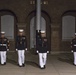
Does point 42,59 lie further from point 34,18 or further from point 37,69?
point 34,18

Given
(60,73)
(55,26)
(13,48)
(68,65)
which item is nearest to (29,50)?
(13,48)

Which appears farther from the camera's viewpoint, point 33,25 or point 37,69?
point 33,25

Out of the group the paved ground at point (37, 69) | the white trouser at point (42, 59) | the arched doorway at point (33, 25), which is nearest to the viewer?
the paved ground at point (37, 69)

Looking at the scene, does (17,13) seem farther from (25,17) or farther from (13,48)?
(13,48)

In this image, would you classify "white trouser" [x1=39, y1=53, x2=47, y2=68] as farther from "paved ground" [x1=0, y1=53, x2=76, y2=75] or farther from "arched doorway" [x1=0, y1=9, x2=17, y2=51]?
"arched doorway" [x1=0, y1=9, x2=17, y2=51]

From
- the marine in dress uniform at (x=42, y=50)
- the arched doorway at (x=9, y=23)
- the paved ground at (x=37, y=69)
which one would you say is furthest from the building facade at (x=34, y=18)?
the marine in dress uniform at (x=42, y=50)

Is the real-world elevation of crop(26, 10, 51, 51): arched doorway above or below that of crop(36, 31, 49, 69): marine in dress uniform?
above

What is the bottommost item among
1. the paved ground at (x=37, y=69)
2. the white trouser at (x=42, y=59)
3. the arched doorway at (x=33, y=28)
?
the paved ground at (x=37, y=69)

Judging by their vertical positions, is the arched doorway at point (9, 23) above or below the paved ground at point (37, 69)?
above

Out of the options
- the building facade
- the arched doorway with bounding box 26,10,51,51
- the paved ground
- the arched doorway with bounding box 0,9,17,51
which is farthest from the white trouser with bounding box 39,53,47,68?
the arched doorway with bounding box 0,9,17,51

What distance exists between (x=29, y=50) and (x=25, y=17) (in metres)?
2.89

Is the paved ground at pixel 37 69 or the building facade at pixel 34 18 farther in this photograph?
the building facade at pixel 34 18

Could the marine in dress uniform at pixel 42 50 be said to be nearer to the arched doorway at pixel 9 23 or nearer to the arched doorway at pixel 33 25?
the arched doorway at pixel 33 25

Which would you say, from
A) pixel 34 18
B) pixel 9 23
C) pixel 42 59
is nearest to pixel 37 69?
pixel 42 59
